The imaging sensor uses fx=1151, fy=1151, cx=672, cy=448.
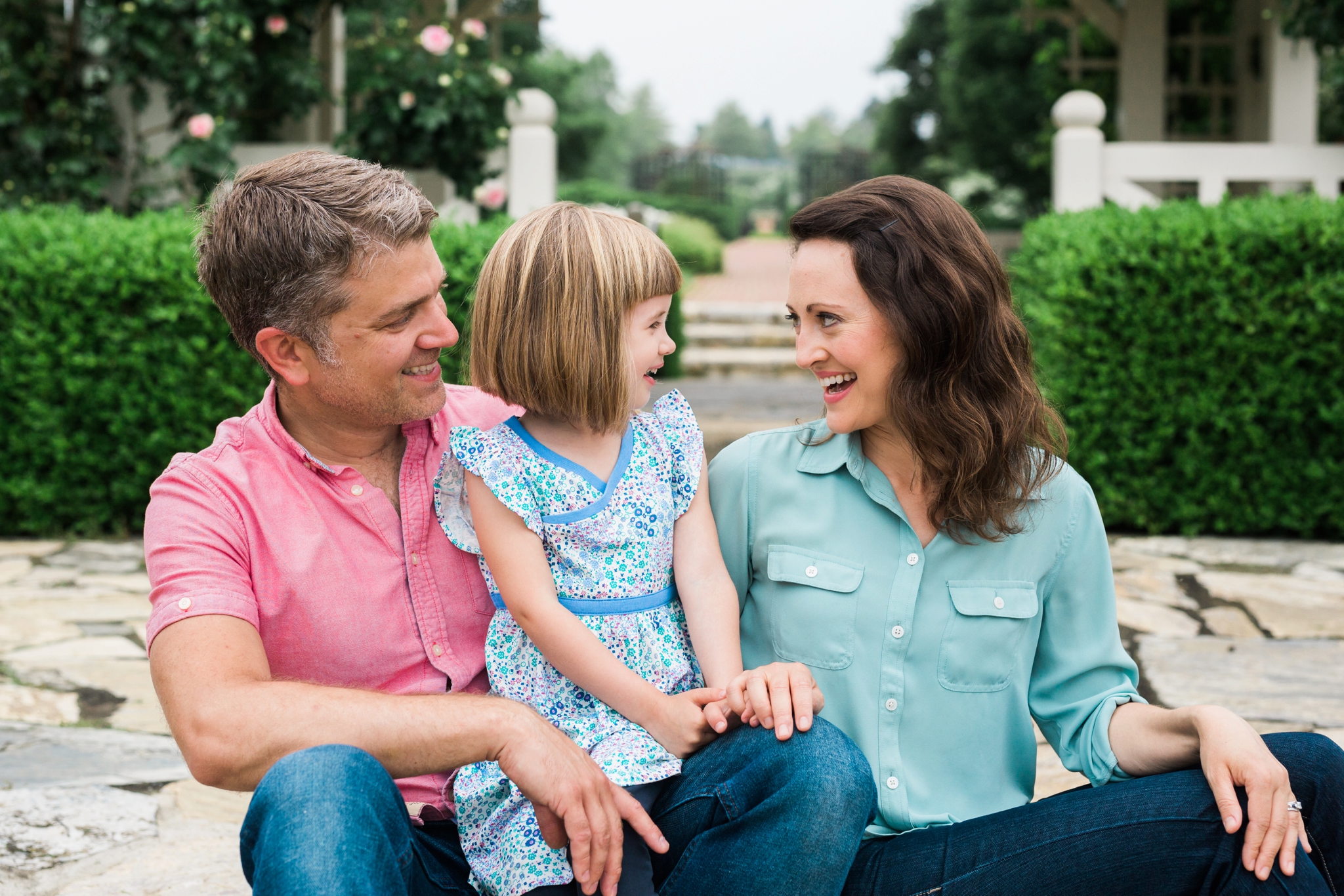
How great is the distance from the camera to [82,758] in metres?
2.86

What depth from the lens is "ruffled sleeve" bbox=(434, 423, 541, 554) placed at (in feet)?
5.38

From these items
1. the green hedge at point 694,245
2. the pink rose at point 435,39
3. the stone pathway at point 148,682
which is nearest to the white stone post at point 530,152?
the pink rose at point 435,39

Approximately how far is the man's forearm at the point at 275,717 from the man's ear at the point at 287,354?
1.34 feet

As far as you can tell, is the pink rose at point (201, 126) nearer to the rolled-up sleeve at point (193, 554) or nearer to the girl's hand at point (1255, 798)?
the rolled-up sleeve at point (193, 554)

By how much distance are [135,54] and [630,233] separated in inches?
208

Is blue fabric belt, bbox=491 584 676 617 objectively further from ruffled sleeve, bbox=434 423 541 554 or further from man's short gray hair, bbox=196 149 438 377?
man's short gray hair, bbox=196 149 438 377

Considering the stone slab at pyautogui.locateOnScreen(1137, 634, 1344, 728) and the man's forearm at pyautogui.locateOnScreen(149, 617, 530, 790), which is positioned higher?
the man's forearm at pyautogui.locateOnScreen(149, 617, 530, 790)

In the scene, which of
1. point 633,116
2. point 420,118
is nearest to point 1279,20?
point 420,118

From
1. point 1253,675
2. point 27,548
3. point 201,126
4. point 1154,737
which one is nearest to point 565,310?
point 1154,737

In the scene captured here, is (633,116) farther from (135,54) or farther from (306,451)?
(306,451)

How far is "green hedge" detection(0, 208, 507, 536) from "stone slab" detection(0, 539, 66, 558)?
0.09 meters

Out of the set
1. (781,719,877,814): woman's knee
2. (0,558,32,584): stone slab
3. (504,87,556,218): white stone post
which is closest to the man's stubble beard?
(781,719,877,814): woman's knee

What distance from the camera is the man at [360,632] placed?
1.45 m

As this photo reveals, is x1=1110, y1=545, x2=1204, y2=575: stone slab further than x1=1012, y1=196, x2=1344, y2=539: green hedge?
No
